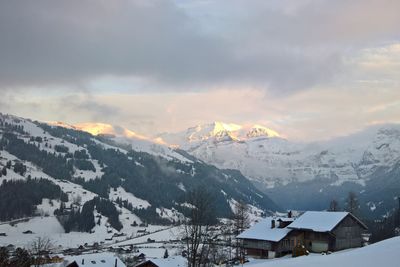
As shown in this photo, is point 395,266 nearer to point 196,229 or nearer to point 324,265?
point 324,265

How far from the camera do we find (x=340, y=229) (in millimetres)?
83625

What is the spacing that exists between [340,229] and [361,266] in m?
49.3

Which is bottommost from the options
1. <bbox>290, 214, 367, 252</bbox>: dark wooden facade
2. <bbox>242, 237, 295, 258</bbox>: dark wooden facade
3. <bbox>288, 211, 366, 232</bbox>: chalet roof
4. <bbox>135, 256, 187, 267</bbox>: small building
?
<bbox>135, 256, 187, 267</bbox>: small building

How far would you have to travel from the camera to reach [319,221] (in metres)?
84.6

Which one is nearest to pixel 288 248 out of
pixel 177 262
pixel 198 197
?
pixel 177 262

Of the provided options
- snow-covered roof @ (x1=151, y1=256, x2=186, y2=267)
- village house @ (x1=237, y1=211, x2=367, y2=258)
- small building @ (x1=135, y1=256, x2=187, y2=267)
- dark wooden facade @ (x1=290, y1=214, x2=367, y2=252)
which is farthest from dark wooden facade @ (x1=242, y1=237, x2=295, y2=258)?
snow-covered roof @ (x1=151, y1=256, x2=186, y2=267)

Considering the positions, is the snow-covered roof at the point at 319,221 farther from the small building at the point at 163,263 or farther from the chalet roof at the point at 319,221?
the small building at the point at 163,263

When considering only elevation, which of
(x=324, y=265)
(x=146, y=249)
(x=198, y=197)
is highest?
(x=198, y=197)

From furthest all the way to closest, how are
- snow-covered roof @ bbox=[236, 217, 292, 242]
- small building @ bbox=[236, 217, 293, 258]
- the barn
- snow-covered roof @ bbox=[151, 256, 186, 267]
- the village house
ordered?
1. snow-covered roof @ bbox=[151, 256, 186, 267]
2. small building @ bbox=[236, 217, 293, 258]
3. snow-covered roof @ bbox=[236, 217, 292, 242]
4. the village house
5. the barn

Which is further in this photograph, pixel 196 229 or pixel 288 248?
pixel 288 248

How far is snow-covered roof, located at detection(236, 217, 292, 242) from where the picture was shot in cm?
8549

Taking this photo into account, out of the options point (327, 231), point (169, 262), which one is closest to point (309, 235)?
point (327, 231)

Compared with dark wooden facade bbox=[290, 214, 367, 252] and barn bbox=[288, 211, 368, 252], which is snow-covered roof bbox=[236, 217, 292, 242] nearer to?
dark wooden facade bbox=[290, 214, 367, 252]

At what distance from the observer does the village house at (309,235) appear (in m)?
82.1
